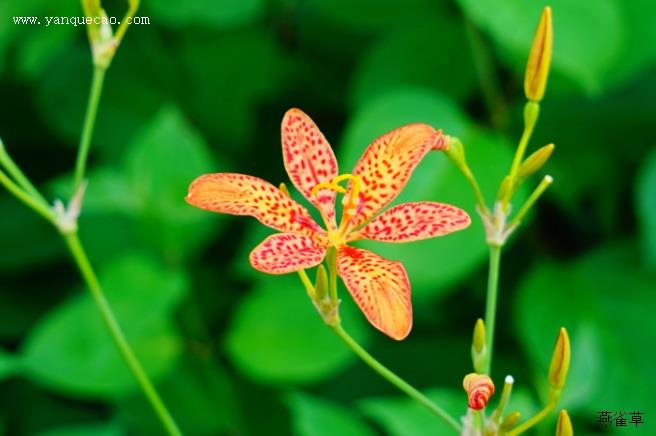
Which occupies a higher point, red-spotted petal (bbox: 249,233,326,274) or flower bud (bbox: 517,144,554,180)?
flower bud (bbox: 517,144,554,180)

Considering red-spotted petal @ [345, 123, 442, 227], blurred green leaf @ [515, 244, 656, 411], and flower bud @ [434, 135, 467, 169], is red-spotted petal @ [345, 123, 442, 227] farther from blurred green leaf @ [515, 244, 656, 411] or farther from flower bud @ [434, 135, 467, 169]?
blurred green leaf @ [515, 244, 656, 411]

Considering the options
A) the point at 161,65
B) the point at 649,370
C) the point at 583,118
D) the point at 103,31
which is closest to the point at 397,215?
the point at 103,31

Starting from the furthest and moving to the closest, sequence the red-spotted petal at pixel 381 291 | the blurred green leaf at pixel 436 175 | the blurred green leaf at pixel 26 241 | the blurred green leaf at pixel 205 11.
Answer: the blurred green leaf at pixel 26 241 < the blurred green leaf at pixel 205 11 < the blurred green leaf at pixel 436 175 < the red-spotted petal at pixel 381 291

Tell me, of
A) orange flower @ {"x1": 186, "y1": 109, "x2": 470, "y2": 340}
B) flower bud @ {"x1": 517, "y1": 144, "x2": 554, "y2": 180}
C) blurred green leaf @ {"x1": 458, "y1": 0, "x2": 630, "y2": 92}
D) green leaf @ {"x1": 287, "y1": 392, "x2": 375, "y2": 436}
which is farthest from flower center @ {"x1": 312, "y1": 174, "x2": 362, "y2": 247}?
blurred green leaf @ {"x1": 458, "y1": 0, "x2": 630, "y2": 92}

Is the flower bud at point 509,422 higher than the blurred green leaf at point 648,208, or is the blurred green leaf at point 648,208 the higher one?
the blurred green leaf at point 648,208

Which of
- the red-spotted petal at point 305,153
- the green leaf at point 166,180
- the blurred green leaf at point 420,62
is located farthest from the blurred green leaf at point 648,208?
the red-spotted petal at point 305,153

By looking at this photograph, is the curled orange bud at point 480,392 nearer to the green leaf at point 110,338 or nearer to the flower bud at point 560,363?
the flower bud at point 560,363

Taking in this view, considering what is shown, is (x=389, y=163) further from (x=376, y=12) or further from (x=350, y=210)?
(x=376, y=12)

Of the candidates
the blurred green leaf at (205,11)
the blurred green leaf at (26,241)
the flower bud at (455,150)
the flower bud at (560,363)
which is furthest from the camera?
the blurred green leaf at (26,241)
